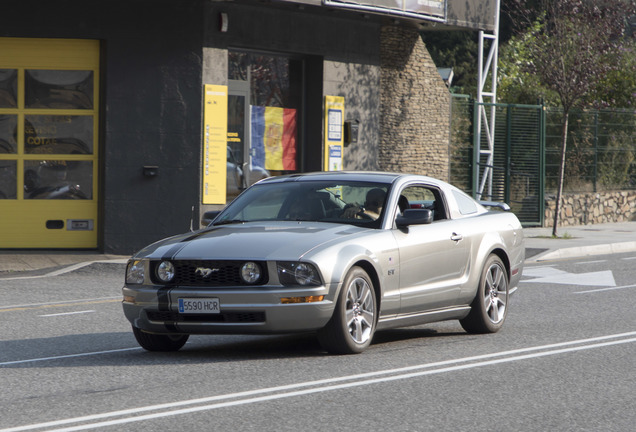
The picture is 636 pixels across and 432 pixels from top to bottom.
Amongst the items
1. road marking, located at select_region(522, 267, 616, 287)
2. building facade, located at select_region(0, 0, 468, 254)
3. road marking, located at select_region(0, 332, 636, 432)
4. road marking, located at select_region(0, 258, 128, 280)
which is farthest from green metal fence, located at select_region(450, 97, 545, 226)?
road marking, located at select_region(0, 332, 636, 432)

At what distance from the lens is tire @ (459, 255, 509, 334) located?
1008 cm

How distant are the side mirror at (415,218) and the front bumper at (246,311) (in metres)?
1.21

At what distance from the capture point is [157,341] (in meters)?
8.84

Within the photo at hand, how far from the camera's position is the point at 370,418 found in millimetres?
6285

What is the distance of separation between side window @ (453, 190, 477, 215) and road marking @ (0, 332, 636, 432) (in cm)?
164

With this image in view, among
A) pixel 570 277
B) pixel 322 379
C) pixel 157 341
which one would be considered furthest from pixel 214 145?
pixel 322 379

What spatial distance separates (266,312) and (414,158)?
15.6 m

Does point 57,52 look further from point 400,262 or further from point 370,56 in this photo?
point 400,262

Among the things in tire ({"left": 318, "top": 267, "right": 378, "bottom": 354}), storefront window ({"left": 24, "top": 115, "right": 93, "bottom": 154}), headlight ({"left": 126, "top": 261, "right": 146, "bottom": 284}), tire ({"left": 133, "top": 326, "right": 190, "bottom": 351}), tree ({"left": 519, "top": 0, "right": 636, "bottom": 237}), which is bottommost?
tire ({"left": 133, "top": 326, "right": 190, "bottom": 351})

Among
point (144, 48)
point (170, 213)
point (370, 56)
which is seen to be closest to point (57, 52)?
point (144, 48)

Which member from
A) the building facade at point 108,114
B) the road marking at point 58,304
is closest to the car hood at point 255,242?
the road marking at point 58,304

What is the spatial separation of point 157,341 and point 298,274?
1.42m

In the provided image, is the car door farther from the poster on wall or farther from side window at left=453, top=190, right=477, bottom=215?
the poster on wall

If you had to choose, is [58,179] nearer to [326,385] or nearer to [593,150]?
[326,385]
